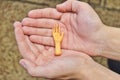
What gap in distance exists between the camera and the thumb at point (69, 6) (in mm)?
1470

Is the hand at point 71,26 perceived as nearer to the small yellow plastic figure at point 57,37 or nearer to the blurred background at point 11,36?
the small yellow plastic figure at point 57,37

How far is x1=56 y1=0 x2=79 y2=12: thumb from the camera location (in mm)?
1470

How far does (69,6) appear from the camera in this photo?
1.50m

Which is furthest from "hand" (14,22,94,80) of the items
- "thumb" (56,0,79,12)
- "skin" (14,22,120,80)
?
"thumb" (56,0,79,12)

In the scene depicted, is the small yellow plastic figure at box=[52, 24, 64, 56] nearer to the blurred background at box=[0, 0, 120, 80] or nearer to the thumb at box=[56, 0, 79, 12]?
the thumb at box=[56, 0, 79, 12]

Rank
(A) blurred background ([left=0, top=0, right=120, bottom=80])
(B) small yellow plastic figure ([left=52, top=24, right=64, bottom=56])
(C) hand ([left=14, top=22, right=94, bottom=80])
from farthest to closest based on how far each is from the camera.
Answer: (A) blurred background ([left=0, top=0, right=120, bottom=80])
(B) small yellow plastic figure ([left=52, top=24, right=64, bottom=56])
(C) hand ([left=14, top=22, right=94, bottom=80])

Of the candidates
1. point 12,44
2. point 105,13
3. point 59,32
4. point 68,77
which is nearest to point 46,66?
point 68,77

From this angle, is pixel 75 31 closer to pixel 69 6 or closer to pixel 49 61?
pixel 69 6

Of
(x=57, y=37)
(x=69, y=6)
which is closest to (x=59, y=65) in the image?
(x=57, y=37)

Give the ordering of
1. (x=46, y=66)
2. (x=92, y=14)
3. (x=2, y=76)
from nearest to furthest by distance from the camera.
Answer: (x=46, y=66) < (x=92, y=14) < (x=2, y=76)

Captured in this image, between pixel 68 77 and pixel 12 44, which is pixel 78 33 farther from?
pixel 12 44

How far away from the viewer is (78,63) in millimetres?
1311

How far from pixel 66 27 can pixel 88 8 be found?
16 centimetres

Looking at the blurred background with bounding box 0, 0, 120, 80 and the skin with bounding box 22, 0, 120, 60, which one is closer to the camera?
the skin with bounding box 22, 0, 120, 60
